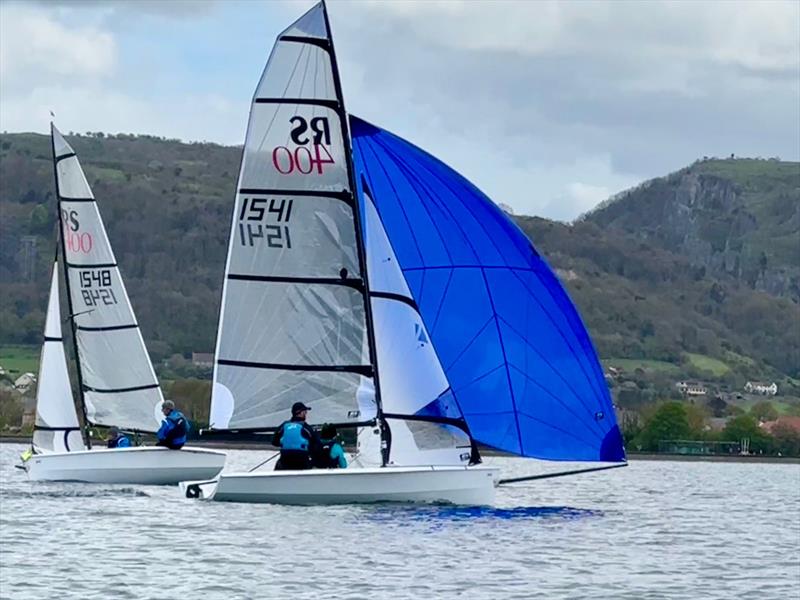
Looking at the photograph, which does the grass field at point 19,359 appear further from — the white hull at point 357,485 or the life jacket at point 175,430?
the white hull at point 357,485

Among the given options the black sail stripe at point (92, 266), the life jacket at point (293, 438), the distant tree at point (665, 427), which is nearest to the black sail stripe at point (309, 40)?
the life jacket at point (293, 438)

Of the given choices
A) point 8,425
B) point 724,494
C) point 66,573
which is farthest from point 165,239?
point 66,573

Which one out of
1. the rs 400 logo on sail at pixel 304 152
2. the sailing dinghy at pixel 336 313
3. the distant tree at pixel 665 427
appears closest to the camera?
the sailing dinghy at pixel 336 313

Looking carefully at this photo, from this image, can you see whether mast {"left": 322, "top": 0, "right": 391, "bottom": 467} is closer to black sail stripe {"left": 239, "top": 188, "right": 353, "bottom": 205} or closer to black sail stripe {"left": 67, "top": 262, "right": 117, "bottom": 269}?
black sail stripe {"left": 239, "top": 188, "right": 353, "bottom": 205}

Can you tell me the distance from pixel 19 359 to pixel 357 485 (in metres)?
114

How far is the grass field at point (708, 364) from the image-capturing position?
18412 cm

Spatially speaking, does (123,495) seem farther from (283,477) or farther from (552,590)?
(552,590)

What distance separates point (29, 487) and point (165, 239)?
151m

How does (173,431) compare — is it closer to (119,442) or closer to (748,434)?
(119,442)

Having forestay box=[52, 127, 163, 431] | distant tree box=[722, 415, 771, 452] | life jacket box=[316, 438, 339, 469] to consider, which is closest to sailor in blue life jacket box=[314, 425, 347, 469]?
life jacket box=[316, 438, 339, 469]

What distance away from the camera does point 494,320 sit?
28.7 meters

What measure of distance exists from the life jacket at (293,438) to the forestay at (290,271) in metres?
1.90

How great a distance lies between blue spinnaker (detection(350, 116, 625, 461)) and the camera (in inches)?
1120

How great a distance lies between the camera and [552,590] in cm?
1994
